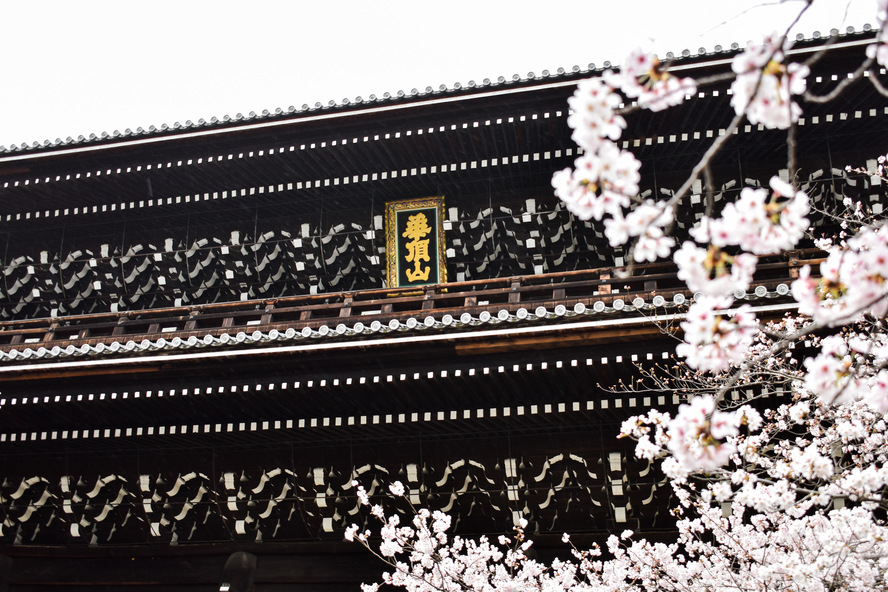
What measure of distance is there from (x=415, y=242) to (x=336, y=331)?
2.63 metres

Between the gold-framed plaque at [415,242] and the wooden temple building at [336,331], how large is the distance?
0.12 ft

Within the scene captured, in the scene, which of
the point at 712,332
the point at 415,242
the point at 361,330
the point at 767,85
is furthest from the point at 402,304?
the point at 767,85

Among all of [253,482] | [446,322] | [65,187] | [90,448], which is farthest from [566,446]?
[65,187]

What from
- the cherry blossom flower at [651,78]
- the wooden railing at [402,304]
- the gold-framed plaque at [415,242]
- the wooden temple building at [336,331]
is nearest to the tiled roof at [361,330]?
the wooden temple building at [336,331]

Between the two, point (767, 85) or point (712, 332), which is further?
point (712, 332)

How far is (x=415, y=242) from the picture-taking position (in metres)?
10.8

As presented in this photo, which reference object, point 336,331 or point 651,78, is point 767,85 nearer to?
point 651,78

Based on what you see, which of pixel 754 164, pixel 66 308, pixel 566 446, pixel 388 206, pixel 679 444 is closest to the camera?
pixel 679 444

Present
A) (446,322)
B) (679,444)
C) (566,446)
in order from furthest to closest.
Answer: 1. (566,446)
2. (446,322)
3. (679,444)

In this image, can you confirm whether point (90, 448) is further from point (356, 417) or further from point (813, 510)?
point (813, 510)

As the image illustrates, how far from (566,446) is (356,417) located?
7.42ft

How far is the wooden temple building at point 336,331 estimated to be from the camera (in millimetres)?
8438

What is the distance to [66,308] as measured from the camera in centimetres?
1219

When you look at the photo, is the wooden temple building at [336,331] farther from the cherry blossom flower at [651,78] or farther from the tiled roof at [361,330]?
the cherry blossom flower at [651,78]
